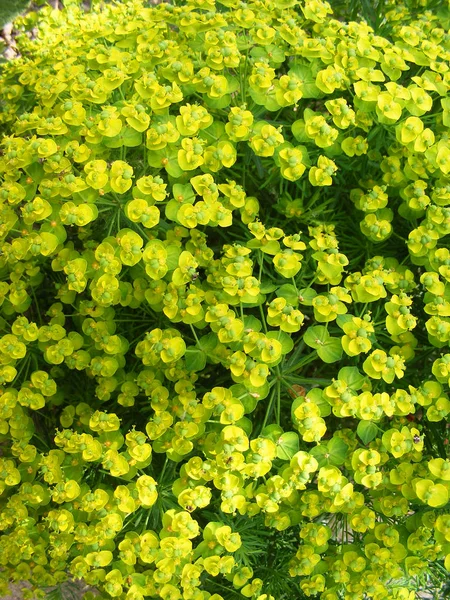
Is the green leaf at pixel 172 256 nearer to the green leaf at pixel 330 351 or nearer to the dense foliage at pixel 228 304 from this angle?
the dense foliage at pixel 228 304

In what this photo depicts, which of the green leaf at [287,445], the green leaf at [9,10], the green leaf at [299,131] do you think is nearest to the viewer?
the green leaf at [287,445]

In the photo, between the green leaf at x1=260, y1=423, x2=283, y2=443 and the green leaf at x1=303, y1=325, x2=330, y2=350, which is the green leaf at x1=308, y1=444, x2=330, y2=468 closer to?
the green leaf at x1=260, y1=423, x2=283, y2=443

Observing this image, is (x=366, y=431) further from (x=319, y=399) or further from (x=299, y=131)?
(x=299, y=131)

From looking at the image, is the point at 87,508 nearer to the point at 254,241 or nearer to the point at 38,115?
the point at 254,241

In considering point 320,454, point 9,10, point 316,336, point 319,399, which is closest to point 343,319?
point 316,336

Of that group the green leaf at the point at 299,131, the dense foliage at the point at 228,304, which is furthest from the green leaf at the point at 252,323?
the green leaf at the point at 299,131

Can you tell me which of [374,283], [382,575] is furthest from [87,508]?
[374,283]
